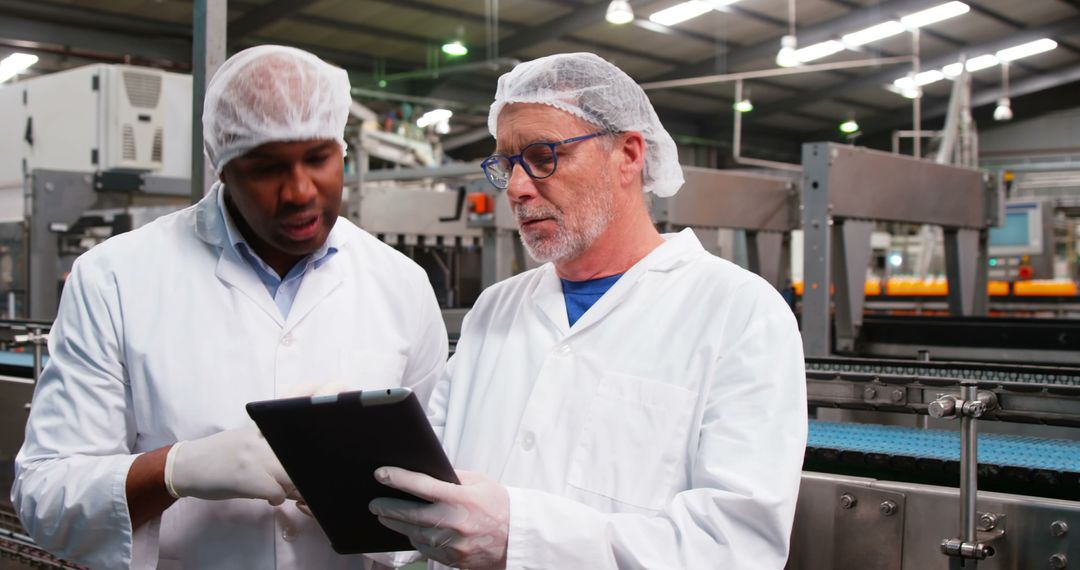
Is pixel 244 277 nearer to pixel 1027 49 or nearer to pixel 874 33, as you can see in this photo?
pixel 874 33

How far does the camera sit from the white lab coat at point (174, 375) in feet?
4.04

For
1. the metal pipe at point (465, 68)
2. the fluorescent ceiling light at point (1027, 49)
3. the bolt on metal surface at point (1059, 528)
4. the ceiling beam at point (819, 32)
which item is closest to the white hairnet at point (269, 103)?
the bolt on metal surface at point (1059, 528)

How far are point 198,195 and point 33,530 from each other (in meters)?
1.09

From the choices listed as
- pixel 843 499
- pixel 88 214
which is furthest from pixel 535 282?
pixel 88 214

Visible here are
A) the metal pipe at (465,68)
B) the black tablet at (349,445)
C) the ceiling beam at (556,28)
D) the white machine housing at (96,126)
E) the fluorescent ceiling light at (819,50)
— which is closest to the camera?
the black tablet at (349,445)

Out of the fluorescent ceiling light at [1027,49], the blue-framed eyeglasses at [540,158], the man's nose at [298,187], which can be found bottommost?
the man's nose at [298,187]

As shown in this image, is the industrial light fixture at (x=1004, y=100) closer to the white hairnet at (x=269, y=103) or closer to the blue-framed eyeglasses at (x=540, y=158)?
the blue-framed eyeglasses at (x=540, y=158)

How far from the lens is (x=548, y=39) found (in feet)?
35.7

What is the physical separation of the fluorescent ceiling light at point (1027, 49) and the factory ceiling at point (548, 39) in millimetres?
187

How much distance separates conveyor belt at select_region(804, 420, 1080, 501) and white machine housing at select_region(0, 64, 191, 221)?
3191mm

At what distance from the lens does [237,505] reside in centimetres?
132

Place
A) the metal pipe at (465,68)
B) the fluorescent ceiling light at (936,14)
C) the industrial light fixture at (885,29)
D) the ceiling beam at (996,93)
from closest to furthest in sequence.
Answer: the metal pipe at (465,68) < the fluorescent ceiling light at (936,14) < the industrial light fixture at (885,29) < the ceiling beam at (996,93)

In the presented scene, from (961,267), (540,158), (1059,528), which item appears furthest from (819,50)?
(540,158)

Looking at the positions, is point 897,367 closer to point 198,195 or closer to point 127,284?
point 127,284
